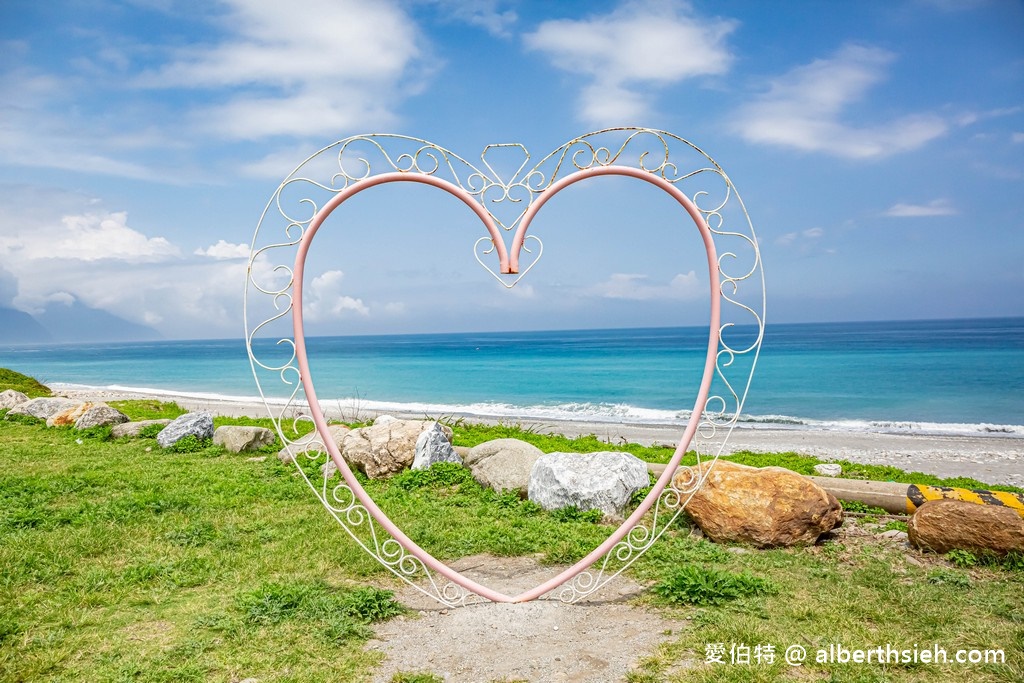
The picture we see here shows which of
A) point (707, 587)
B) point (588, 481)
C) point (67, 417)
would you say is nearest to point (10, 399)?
point (67, 417)

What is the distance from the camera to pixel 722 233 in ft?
16.5

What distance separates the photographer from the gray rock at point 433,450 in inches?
342

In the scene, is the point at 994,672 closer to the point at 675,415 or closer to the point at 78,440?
the point at 78,440

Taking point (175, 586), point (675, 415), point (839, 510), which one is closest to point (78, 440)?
point (175, 586)

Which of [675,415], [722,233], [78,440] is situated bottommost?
[675,415]

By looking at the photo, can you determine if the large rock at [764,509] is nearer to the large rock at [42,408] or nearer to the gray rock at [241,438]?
the gray rock at [241,438]

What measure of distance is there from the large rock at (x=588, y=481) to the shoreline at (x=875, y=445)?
19.1ft

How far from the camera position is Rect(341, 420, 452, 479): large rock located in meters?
8.91

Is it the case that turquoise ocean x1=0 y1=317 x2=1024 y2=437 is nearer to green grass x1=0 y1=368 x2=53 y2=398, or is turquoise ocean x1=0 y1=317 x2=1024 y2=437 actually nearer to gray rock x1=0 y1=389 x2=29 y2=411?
gray rock x1=0 y1=389 x2=29 y2=411

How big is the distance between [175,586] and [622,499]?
13.9ft

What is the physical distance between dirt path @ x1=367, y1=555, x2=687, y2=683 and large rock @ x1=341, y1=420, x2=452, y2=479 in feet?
12.0

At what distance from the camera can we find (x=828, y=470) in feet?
30.8

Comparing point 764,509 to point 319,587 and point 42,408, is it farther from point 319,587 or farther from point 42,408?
point 42,408

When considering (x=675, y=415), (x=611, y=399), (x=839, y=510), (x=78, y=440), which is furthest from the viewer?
(x=611, y=399)
